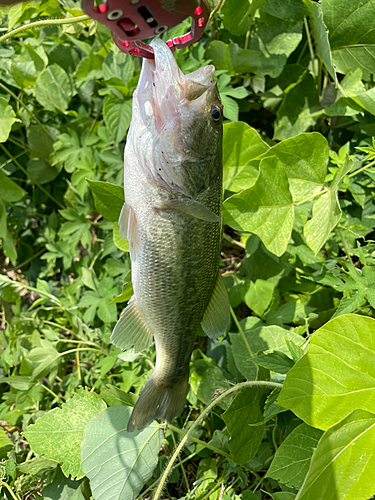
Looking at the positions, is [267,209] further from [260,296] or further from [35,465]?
[35,465]

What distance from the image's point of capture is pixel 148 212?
1232 mm

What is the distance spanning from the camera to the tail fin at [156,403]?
55.2 inches

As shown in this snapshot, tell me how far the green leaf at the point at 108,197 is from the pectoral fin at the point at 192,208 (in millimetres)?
363

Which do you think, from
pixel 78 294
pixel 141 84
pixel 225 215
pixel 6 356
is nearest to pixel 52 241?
pixel 78 294

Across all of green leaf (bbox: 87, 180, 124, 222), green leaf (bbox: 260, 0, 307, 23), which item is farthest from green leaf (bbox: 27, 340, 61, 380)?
green leaf (bbox: 260, 0, 307, 23)

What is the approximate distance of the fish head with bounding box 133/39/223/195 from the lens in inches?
44.9

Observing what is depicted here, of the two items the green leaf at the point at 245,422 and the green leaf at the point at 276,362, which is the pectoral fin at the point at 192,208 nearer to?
the green leaf at the point at 276,362

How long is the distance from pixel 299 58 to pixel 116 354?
1.79 meters

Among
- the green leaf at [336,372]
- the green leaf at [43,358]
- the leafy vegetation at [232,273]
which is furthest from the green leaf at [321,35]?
the green leaf at [43,358]

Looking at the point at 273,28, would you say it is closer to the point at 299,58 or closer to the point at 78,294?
the point at 299,58

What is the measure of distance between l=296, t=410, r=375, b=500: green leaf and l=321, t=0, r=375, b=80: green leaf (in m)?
1.59

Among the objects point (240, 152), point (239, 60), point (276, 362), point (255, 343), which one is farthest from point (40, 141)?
point (276, 362)

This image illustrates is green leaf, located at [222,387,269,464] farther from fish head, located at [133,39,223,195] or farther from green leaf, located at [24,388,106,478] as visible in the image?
fish head, located at [133,39,223,195]

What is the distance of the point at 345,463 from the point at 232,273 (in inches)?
45.6
